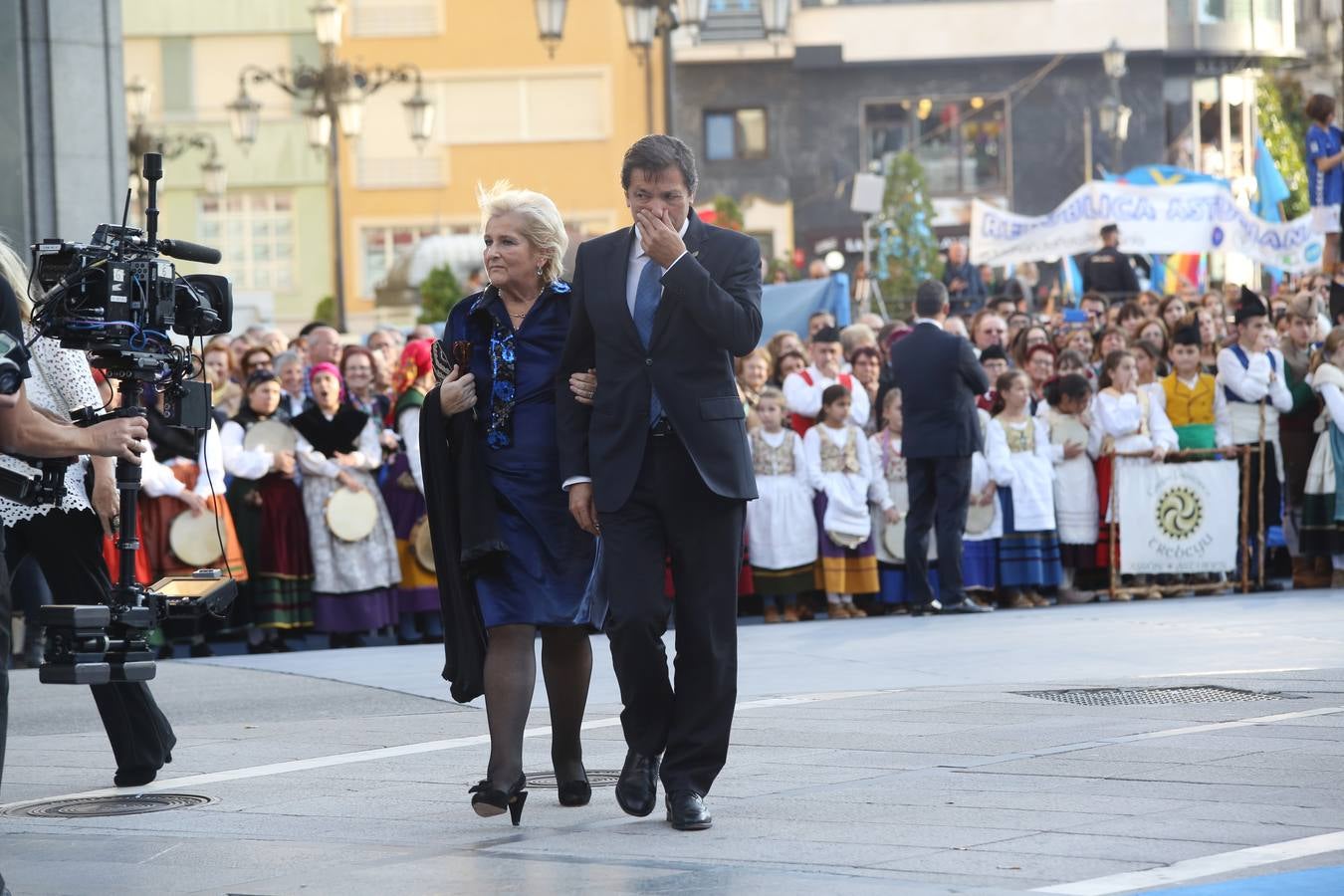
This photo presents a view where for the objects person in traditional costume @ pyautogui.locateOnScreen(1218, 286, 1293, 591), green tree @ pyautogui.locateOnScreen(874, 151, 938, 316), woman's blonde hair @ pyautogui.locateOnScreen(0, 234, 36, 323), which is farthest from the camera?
green tree @ pyautogui.locateOnScreen(874, 151, 938, 316)

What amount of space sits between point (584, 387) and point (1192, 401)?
34.4ft

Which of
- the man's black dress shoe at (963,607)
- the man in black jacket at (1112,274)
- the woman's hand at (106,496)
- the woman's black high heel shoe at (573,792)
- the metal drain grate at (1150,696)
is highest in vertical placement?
the man in black jacket at (1112,274)

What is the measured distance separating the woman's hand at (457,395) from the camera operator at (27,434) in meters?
0.98

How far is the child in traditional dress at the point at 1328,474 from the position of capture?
1628 cm

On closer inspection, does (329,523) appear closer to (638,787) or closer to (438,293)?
(638,787)

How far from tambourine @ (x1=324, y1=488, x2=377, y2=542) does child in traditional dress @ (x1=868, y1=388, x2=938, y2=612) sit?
142 inches

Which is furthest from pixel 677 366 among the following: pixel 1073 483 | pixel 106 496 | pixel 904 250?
pixel 904 250

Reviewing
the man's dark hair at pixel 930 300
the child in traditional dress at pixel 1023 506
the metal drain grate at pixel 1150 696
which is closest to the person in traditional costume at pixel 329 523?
the man's dark hair at pixel 930 300

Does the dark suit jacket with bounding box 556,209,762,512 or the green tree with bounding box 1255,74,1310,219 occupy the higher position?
the green tree with bounding box 1255,74,1310,219

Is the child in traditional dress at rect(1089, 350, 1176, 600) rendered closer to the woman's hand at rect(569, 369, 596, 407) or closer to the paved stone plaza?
the paved stone plaza

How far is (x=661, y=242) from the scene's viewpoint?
6.87 metres

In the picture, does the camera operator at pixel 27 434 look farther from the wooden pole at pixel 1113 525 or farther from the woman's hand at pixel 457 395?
the wooden pole at pixel 1113 525

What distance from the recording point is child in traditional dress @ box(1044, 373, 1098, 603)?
16406mm

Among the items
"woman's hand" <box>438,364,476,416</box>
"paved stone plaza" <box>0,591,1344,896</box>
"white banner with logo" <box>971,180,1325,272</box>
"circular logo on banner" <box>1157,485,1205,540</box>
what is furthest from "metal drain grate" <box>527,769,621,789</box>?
"white banner with logo" <box>971,180,1325,272</box>
